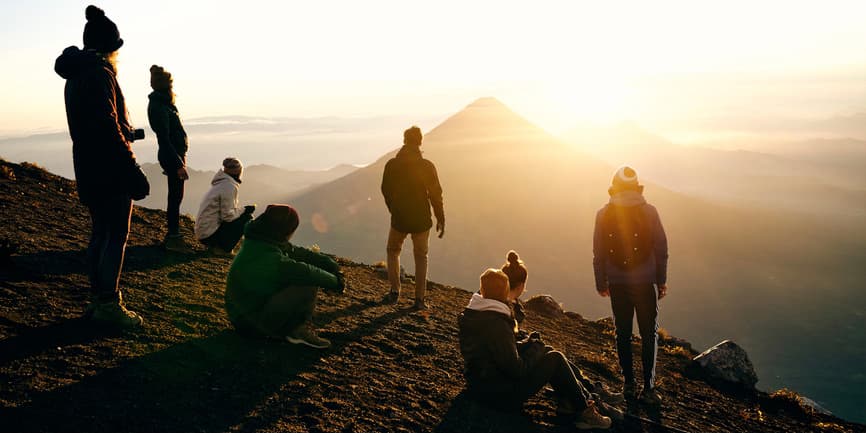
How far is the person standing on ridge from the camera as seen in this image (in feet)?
20.4

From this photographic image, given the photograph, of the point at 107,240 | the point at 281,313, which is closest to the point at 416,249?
the point at 281,313

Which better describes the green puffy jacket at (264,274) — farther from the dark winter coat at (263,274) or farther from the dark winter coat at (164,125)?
the dark winter coat at (164,125)

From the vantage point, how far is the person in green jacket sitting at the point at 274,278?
16.9ft

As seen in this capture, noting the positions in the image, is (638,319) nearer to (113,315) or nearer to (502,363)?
(502,363)

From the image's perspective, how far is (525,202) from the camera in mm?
181625

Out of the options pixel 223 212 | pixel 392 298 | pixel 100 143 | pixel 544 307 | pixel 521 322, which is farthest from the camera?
pixel 544 307

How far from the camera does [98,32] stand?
5070mm

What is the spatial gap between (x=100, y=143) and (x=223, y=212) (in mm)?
3821

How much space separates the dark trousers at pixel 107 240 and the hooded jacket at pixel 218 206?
3.22 metres

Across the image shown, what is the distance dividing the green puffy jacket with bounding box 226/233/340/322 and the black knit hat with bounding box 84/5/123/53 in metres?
2.33

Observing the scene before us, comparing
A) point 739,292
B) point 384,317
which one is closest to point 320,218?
point 739,292

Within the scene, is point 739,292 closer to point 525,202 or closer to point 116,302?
point 525,202

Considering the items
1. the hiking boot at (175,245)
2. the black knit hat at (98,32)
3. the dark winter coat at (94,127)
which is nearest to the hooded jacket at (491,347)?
the dark winter coat at (94,127)

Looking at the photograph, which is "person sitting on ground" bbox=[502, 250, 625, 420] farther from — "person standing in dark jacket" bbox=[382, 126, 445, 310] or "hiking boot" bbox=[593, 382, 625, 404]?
"person standing in dark jacket" bbox=[382, 126, 445, 310]
